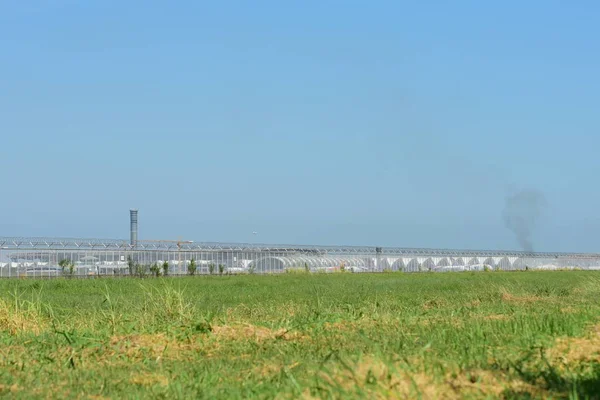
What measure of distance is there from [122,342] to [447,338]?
163 inches

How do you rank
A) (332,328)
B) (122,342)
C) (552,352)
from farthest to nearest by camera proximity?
1. (332,328)
2. (122,342)
3. (552,352)

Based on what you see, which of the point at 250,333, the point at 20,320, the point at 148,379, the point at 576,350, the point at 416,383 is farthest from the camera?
the point at 20,320

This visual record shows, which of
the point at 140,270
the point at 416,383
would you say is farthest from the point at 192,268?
the point at 416,383

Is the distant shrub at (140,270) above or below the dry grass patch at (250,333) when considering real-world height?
below

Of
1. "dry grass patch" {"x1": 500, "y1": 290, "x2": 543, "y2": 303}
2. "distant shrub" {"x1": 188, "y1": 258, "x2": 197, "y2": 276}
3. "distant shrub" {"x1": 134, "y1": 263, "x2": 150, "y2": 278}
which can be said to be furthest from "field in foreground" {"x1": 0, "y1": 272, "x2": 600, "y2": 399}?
"distant shrub" {"x1": 188, "y1": 258, "x2": 197, "y2": 276}

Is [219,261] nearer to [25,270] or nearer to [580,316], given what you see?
[25,270]

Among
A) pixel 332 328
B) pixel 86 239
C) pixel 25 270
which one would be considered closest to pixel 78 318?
pixel 332 328

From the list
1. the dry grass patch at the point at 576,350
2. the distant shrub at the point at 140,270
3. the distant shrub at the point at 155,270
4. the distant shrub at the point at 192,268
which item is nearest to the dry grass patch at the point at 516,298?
the dry grass patch at the point at 576,350

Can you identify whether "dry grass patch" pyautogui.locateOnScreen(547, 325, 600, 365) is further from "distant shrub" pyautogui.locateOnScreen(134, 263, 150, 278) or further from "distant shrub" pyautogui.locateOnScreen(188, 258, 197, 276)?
"distant shrub" pyautogui.locateOnScreen(188, 258, 197, 276)

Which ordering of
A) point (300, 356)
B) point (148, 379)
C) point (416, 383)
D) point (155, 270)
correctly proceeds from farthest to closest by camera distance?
point (155, 270) < point (300, 356) < point (148, 379) < point (416, 383)

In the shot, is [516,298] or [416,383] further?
[516,298]

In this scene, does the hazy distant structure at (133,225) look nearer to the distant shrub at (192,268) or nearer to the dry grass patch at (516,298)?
the distant shrub at (192,268)

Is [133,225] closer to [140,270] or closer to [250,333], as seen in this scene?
[140,270]

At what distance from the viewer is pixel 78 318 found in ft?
48.7
